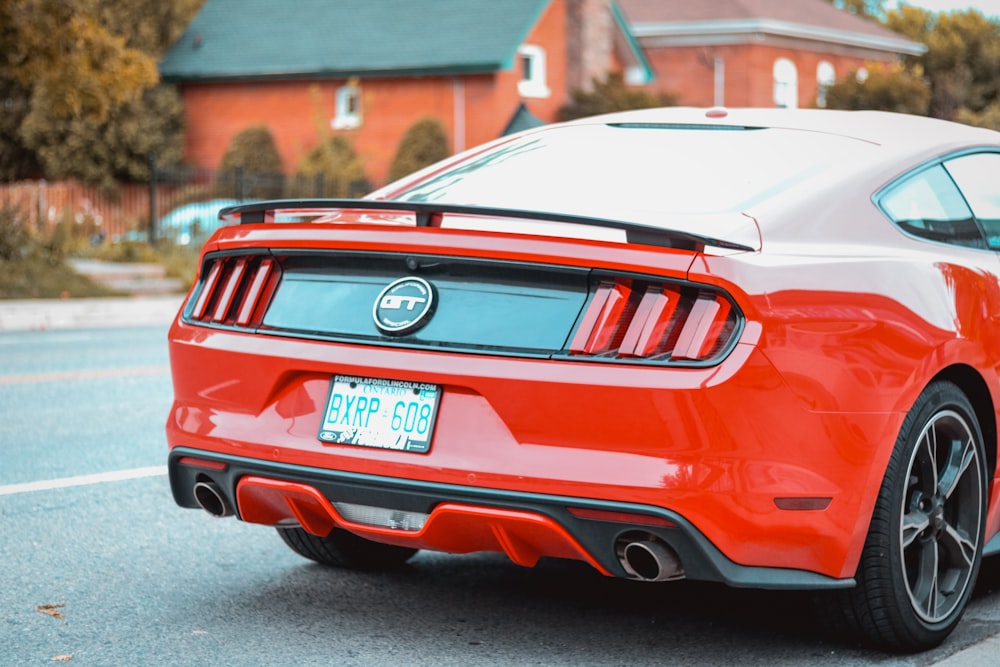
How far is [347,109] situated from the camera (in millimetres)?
41344

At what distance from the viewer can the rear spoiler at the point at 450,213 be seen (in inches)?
149

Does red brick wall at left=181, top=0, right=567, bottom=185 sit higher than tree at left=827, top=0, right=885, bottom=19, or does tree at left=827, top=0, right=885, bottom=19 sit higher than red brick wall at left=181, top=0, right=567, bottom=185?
tree at left=827, top=0, right=885, bottom=19

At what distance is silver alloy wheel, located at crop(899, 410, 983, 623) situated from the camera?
166 inches

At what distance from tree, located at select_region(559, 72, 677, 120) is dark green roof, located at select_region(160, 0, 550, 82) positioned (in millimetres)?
2535

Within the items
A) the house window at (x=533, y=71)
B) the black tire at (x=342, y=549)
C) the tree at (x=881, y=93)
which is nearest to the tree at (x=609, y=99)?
the house window at (x=533, y=71)

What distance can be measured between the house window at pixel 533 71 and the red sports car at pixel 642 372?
35713mm

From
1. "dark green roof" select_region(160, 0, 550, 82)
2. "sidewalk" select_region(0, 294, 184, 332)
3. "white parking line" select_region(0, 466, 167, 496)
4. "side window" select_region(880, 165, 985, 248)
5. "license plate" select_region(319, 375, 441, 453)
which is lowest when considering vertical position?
"sidewalk" select_region(0, 294, 184, 332)

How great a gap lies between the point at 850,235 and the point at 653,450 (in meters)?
0.93

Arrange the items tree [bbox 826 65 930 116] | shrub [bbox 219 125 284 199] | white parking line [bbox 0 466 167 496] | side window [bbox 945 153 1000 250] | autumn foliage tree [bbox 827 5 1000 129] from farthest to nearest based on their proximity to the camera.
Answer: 1. autumn foliage tree [bbox 827 5 1000 129]
2. shrub [bbox 219 125 284 199]
3. tree [bbox 826 65 930 116]
4. white parking line [bbox 0 466 167 496]
5. side window [bbox 945 153 1000 250]

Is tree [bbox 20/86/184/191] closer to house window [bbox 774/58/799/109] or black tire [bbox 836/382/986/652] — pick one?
house window [bbox 774/58/799/109]

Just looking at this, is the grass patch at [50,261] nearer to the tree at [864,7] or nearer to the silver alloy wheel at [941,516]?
the silver alloy wheel at [941,516]

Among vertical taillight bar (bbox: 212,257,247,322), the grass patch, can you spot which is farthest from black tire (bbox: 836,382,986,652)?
the grass patch

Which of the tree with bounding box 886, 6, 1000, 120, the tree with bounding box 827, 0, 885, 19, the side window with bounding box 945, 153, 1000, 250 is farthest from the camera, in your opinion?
the tree with bounding box 827, 0, 885, 19

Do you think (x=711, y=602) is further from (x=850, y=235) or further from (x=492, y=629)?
(x=850, y=235)
